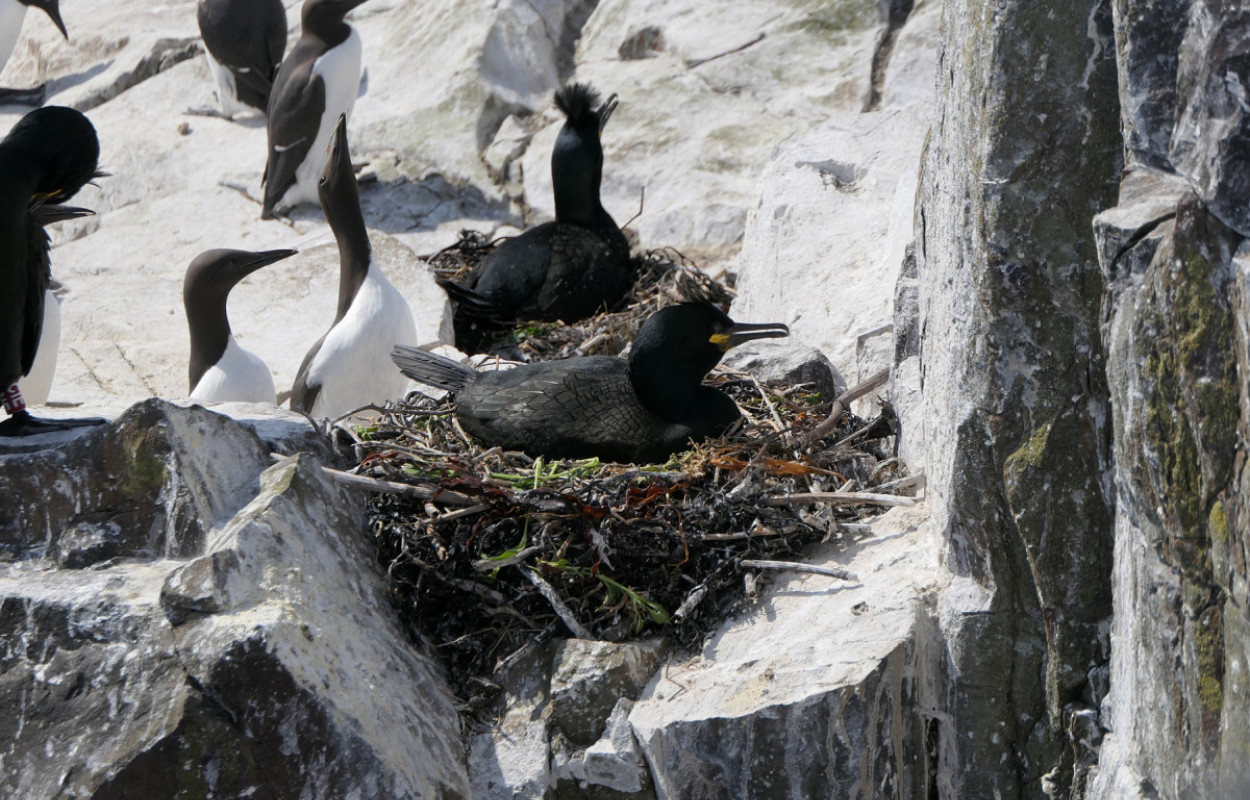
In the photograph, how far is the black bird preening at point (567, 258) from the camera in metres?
7.70

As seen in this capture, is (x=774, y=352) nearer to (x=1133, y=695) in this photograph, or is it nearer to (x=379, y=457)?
(x=379, y=457)

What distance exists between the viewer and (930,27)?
8727 mm

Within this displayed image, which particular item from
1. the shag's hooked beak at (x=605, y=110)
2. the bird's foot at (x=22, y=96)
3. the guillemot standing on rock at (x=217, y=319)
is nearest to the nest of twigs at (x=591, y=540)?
the guillemot standing on rock at (x=217, y=319)

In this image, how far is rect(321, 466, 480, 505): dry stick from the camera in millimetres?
4043

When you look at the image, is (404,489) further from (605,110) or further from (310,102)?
(310,102)

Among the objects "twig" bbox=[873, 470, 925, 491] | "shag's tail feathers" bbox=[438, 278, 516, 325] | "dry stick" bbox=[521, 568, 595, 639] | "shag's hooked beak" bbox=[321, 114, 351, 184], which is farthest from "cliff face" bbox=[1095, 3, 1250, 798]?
"shag's tail feathers" bbox=[438, 278, 516, 325]

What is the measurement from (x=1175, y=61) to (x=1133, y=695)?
134 centimetres

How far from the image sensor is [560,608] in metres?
3.82

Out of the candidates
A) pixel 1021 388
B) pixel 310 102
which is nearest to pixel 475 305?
pixel 310 102

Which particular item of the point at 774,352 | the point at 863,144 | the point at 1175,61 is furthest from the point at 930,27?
the point at 1175,61

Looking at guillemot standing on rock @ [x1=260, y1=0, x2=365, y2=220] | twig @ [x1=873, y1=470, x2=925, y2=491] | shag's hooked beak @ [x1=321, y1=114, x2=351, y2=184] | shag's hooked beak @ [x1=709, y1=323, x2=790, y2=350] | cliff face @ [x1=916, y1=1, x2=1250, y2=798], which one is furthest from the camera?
guillemot standing on rock @ [x1=260, y1=0, x2=365, y2=220]

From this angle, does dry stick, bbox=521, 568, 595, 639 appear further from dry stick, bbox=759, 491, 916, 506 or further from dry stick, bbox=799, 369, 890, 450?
dry stick, bbox=799, 369, 890, 450

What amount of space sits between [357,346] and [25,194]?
2333 millimetres

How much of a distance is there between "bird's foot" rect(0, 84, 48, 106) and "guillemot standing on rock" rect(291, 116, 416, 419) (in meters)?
6.14
